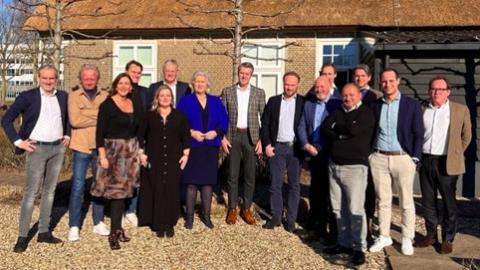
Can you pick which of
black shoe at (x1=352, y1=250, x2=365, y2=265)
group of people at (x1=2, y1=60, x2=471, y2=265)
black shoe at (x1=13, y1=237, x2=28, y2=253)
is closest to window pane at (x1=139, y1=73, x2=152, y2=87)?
group of people at (x1=2, y1=60, x2=471, y2=265)

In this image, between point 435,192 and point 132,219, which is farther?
point 132,219

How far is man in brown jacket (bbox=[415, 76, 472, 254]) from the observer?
598 centimetres

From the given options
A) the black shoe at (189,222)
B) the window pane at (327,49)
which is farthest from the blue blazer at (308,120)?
the window pane at (327,49)

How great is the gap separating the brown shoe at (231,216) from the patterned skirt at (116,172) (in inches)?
61.5

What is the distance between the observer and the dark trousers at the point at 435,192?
6.10m

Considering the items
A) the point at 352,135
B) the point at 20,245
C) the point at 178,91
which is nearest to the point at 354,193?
the point at 352,135

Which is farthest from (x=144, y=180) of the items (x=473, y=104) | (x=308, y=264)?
(x=473, y=104)

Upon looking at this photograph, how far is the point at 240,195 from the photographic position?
8828mm

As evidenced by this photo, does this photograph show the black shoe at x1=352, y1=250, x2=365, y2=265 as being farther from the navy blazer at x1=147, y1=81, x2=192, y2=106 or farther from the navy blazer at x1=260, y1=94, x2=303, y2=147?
the navy blazer at x1=147, y1=81, x2=192, y2=106

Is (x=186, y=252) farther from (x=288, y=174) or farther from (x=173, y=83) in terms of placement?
(x=173, y=83)

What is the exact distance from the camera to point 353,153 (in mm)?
5652

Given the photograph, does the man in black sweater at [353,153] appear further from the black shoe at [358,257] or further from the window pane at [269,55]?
the window pane at [269,55]

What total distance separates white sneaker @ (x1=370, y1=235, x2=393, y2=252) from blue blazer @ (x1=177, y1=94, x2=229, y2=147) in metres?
2.16

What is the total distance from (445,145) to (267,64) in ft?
54.2
